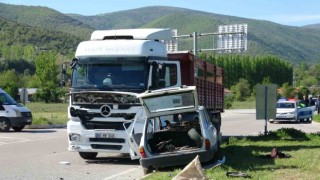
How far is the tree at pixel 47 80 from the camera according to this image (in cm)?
9994

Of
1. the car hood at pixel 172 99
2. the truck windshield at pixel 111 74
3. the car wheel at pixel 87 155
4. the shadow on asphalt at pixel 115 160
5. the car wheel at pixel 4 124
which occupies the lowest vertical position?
the car wheel at pixel 4 124

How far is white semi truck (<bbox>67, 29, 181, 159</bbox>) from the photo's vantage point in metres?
13.7

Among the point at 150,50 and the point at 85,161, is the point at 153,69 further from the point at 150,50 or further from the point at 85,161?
the point at 85,161

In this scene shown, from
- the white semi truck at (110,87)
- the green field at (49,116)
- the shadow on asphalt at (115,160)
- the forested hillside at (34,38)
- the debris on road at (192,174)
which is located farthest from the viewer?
the forested hillside at (34,38)

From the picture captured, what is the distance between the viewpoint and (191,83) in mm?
16734

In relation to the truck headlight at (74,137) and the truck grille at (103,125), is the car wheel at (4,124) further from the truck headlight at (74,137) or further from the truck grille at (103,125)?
the truck grille at (103,125)

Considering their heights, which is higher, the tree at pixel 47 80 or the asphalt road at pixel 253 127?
the asphalt road at pixel 253 127

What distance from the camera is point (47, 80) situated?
103312mm

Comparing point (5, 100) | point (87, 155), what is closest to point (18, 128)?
point (5, 100)

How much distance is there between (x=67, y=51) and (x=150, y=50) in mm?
163361

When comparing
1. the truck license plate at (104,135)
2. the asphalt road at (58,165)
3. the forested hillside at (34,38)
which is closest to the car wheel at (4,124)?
the asphalt road at (58,165)

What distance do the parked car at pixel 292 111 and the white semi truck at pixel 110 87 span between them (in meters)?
25.5

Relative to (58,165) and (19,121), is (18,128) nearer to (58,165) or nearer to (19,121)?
(19,121)

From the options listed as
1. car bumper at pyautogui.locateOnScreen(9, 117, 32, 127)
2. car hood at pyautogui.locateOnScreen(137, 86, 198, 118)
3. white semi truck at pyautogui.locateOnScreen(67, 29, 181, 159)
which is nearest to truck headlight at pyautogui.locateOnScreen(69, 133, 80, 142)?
white semi truck at pyautogui.locateOnScreen(67, 29, 181, 159)
